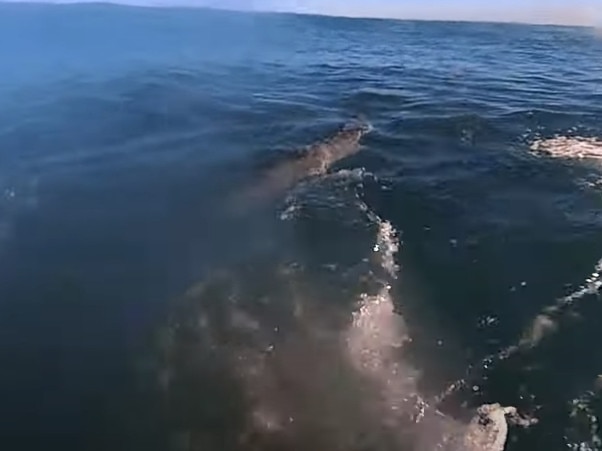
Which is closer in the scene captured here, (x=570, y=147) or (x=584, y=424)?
(x=584, y=424)

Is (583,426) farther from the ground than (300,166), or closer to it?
farther from the ground

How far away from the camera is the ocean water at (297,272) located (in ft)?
53.0

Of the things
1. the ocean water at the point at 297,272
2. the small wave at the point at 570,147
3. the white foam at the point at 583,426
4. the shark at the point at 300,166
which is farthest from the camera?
the small wave at the point at 570,147

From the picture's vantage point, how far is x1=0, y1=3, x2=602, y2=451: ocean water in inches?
636

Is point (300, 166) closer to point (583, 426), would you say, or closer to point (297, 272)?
point (297, 272)

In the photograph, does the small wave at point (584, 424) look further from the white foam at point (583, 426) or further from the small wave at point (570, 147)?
the small wave at point (570, 147)

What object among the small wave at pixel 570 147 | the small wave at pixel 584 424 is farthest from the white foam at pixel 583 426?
the small wave at pixel 570 147

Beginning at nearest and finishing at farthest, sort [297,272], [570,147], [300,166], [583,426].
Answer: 1. [583,426]
2. [297,272]
3. [300,166]
4. [570,147]

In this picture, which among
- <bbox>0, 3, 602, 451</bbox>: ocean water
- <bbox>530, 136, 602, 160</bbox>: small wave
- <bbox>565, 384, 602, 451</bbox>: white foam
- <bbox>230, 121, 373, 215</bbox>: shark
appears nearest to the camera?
<bbox>565, 384, 602, 451</bbox>: white foam

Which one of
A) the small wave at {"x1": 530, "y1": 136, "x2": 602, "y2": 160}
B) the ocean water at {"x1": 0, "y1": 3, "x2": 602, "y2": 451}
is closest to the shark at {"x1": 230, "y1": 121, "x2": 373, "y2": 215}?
the ocean water at {"x1": 0, "y1": 3, "x2": 602, "y2": 451}

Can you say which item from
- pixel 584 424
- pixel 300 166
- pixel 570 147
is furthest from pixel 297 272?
pixel 570 147

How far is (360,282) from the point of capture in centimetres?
2098

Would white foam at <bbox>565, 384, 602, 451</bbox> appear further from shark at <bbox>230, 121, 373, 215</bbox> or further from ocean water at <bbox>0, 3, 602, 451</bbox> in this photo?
shark at <bbox>230, 121, 373, 215</bbox>

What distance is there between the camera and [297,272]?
70.5 ft
